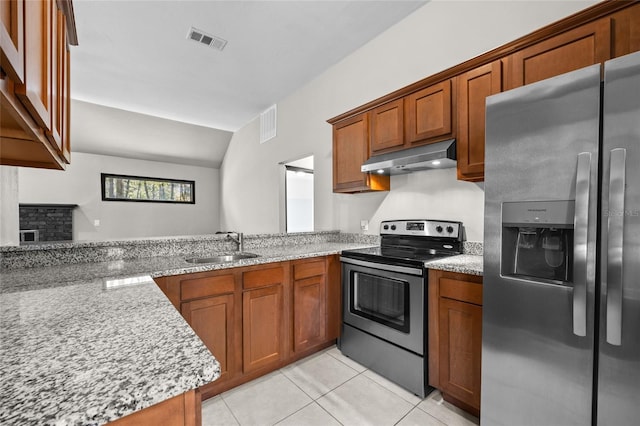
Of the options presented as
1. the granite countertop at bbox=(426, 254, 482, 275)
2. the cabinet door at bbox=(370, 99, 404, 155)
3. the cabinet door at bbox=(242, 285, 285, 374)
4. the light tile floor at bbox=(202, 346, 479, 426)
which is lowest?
the light tile floor at bbox=(202, 346, 479, 426)

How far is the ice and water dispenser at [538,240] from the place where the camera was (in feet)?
4.14

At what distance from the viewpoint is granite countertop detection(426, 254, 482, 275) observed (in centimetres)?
168

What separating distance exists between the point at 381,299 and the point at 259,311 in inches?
37.3

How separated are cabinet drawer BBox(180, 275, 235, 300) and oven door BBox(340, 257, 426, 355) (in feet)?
3.31

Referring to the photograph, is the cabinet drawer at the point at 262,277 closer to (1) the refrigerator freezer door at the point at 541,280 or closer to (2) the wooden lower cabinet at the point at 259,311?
(2) the wooden lower cabinet at the point at 259,311

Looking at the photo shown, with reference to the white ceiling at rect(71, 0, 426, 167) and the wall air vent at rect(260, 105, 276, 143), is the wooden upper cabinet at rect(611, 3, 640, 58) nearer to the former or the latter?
the white ceiling at rect(71, 0, 426, 167)

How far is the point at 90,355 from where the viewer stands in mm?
672

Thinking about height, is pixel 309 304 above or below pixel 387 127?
below

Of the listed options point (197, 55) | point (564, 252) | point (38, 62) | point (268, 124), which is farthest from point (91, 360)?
point (268, 124)

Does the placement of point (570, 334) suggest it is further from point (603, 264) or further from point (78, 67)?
point (78, 67)

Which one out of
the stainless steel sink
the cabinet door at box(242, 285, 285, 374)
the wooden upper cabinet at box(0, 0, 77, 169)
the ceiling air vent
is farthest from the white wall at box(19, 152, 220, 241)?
the cabinet door at box(242, 285, 285, 374)

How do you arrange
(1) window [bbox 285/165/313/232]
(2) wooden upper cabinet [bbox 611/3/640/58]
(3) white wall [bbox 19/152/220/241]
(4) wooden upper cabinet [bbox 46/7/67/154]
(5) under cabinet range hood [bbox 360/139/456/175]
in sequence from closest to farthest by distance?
1. (4) wooden upper cabinet [bbox 46/7/67/154]
2. (2) wooden upper cabinet [bbox 611/3/640/58]
3. (5) under cabinet range hood [bbox 360/139/456/175]
4. (1) window [bbox 285/165/313/232]
5. (3) white wall [bbox 19/152/220/241]

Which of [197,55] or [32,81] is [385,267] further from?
[197,55]

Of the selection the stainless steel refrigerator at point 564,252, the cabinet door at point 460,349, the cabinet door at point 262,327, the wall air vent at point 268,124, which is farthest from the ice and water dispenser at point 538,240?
the wall air vent at point 268,124
